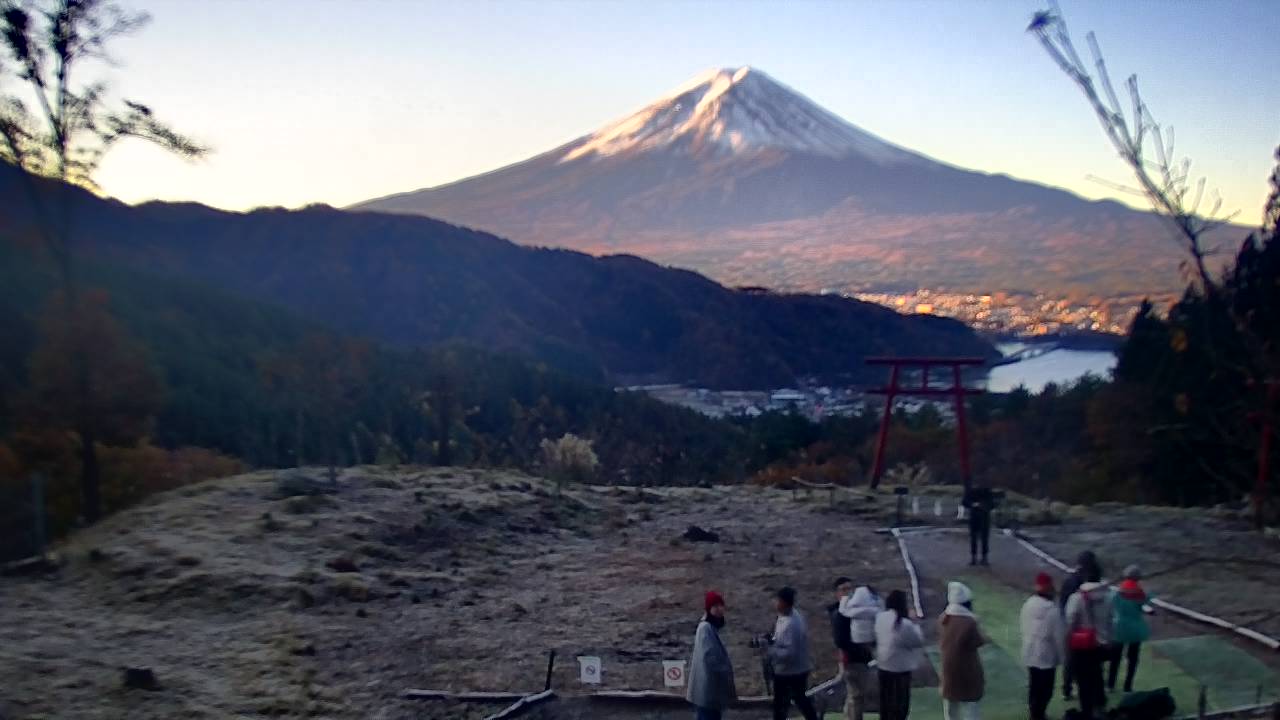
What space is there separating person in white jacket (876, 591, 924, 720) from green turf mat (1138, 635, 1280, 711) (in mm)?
2247

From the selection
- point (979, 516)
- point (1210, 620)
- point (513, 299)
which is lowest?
A: point (1210, 620)

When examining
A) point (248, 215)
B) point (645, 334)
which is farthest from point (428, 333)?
point (248, 215)

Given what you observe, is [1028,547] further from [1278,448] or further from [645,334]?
[645,334]

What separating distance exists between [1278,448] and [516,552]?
1064 centimetres

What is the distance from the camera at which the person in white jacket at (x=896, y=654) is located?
738 cm

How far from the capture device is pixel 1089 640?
307 inches

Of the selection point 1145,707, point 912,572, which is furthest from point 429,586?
point 1145,707

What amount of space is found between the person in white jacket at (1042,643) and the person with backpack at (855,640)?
97 centimetres

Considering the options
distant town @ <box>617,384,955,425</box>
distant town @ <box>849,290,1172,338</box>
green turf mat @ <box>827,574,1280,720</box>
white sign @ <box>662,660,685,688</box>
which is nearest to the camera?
white sign @ <box>662,660,685,688</box>

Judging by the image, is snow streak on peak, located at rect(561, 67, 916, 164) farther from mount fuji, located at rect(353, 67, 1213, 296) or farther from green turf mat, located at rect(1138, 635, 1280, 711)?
green turf mat, located at rect(1138, 635, 1280, 711)

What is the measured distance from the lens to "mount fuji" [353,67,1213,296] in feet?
290

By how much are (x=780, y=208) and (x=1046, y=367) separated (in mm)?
50535

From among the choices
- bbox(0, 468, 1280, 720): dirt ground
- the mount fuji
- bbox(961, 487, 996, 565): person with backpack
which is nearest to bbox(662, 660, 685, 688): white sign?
bbox(0, 468, 1280, 720): dirt ground

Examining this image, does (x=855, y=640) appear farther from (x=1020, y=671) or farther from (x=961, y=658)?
(x=1020, y=671)
